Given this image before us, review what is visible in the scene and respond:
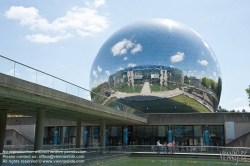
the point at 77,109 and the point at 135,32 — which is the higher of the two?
the point at 135,32

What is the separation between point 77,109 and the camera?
738 inches

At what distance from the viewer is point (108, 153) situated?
25.5 meters

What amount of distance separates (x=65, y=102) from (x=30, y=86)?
12.6ft

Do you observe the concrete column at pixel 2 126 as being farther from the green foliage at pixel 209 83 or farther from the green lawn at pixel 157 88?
the green foliage at pixel 209 83

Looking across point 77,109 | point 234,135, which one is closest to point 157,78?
point 234,135

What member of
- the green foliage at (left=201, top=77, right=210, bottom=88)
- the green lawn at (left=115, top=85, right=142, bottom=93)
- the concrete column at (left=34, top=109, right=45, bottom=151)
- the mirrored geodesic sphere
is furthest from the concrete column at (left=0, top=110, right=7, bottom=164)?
the green foliage at (left=201, top=77, right=210, bottom=88)

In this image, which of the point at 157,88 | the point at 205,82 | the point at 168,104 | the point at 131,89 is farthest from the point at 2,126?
the point at 205,82

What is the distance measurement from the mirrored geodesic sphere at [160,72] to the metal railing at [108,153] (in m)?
9.61

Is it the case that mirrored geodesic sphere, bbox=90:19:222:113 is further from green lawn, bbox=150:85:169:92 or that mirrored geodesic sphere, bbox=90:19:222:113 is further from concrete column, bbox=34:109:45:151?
concrete column, bbox=34:109:45:151

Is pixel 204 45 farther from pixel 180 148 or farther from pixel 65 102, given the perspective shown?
pixel 65 102

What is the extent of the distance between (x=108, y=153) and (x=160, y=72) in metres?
15.5

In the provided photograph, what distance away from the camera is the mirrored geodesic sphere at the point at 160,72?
37.4m

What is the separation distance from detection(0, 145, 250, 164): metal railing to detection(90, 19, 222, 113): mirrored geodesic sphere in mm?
9608

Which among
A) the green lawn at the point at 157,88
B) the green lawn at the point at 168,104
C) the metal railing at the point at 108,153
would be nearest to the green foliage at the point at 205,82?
the green lawn at the point at 168,104
